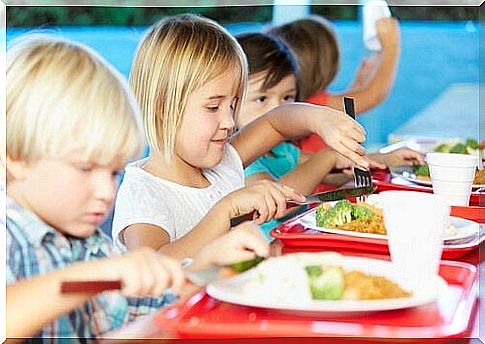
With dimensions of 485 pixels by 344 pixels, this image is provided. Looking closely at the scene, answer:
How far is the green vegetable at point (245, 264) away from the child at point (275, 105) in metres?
0.24

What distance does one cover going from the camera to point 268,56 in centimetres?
167

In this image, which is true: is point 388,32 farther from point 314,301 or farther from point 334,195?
→ point 314,301

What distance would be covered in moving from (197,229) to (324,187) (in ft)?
0.98

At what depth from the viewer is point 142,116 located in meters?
1.48

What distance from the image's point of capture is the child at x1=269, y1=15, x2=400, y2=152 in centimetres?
169

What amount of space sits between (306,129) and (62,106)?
487 mm

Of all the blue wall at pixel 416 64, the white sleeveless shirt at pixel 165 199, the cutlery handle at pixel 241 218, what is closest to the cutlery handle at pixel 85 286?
the white sleeveless shirt at pixel 165 199

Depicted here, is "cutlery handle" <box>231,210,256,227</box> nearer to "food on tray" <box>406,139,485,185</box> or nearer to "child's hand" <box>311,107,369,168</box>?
"child's hand" <box>311,107,369,168</box>

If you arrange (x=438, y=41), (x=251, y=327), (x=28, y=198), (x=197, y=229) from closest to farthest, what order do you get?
(x=251, y=327)
(x=28, y=198)
(x=197, y=229)
(x=438, y=41)

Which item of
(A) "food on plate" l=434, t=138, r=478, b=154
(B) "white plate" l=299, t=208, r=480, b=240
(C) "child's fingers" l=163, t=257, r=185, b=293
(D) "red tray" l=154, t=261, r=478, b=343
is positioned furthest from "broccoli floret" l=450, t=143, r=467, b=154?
(C) "child's fingers" l=163, t=257, r=185, b=293

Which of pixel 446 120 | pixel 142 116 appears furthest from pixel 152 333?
pixel 446 120

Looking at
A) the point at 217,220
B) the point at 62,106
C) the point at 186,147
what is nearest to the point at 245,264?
the point at 217,220

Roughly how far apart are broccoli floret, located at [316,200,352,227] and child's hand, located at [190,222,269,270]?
0.18 meters

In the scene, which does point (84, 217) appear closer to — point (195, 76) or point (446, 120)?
point (195, 76)
